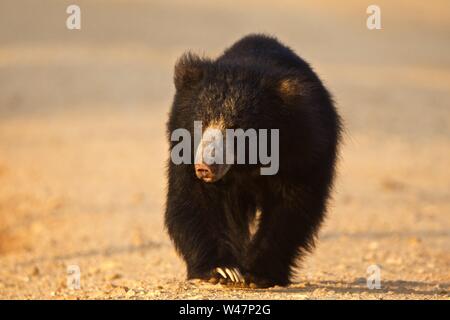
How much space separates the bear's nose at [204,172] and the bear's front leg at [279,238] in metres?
0.78

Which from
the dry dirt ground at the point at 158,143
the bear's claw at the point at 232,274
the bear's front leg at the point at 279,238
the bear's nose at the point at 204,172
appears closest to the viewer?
the bear's nose at the point at 204,172

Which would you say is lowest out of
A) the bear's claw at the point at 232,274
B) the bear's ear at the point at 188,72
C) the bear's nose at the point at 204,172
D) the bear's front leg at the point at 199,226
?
the bear's claw at the point at 232,274

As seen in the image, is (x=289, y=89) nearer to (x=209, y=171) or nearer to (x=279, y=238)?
(x=209, y=171)

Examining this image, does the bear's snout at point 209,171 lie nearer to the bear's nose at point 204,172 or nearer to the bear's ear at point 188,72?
the bear's nose at point 204,172

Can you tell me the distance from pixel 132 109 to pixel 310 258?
10.2 m

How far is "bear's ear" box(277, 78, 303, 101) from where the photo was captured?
6512 millimetres

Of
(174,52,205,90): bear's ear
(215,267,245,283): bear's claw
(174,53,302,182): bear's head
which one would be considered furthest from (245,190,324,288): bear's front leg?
(174,52,205,90): bear's ear

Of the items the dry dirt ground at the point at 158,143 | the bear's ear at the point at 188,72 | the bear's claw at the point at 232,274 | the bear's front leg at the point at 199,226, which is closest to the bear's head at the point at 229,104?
the bear's ear at the point at 188,72

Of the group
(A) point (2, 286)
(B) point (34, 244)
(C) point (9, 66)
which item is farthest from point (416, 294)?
(C) point (9, 66)

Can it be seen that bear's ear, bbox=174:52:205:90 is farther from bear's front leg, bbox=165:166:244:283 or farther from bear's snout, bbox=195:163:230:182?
bear's snout, bbox=195:163:230:182

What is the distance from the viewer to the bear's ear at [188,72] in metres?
6.66

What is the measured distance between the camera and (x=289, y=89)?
652 cm

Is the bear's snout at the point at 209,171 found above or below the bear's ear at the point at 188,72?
below

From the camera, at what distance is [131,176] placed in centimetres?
1393
